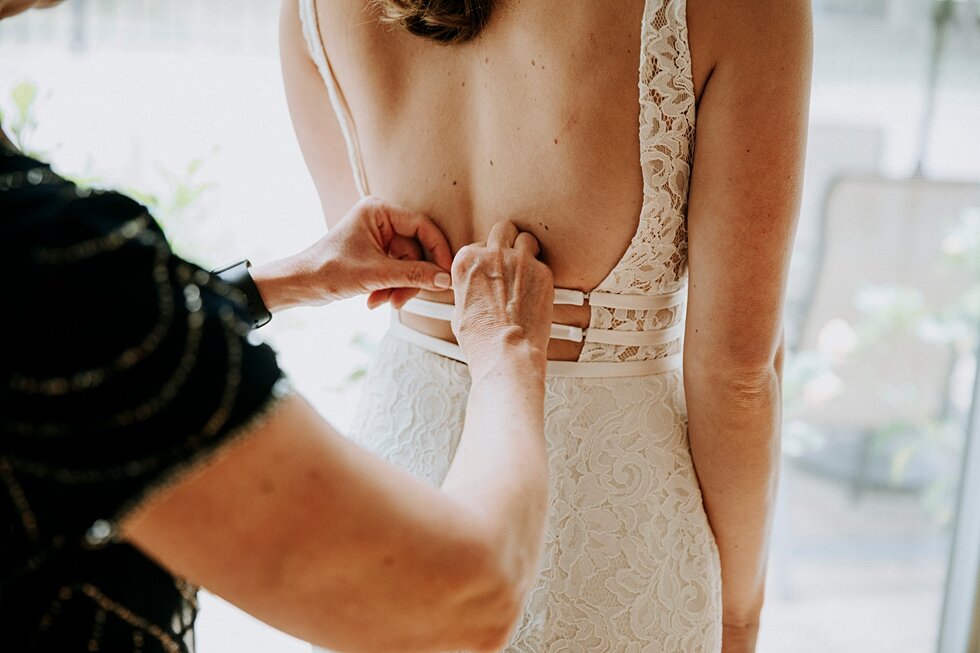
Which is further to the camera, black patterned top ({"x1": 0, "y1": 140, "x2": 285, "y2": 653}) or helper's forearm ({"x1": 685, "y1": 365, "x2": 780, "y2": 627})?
helper's forearm ({"x1": 685, "y1": 365, "x2": 780, "y2": 627})

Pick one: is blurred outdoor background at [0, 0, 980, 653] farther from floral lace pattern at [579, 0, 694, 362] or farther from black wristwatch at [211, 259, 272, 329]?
floral lace pattern at [579, 0, 694, 362]

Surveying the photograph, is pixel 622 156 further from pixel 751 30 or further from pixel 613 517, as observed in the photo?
pixel 613 517

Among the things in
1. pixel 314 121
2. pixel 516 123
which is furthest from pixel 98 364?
pixel 314 121

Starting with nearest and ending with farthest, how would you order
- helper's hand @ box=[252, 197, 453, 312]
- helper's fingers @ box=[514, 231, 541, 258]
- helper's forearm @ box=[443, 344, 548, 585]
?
helper's forearm @ box=[443, 344, 548, 585]
helper's fingers @ box=[514, 231, 541, 258]
helper's hand @ box=[252, 197, 453, 312]

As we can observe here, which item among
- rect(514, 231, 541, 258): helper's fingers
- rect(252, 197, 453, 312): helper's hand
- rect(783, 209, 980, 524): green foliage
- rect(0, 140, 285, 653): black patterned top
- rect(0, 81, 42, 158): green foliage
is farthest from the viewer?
rect(783, 209, 980, 524): green foliage

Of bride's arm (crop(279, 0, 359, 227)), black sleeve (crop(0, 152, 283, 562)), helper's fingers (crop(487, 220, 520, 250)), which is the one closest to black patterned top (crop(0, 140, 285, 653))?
black sleeve (crop(0, 152, 283, 562))

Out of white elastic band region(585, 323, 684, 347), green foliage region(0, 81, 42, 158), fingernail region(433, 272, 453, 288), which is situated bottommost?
white elastic band region(585, 323, 684, 347)

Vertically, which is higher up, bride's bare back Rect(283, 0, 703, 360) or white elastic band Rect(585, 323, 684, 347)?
bride's bare back Rect(283, 0, 703, 360)

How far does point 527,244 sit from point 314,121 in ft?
1.66

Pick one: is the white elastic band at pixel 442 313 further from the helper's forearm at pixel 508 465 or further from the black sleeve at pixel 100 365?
the black sleeve at pixel 100 365

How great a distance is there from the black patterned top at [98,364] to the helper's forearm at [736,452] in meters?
0.62

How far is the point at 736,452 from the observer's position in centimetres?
104

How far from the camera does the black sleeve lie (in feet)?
1.67

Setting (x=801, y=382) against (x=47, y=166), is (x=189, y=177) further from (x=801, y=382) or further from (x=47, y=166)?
(x=801, y=382)
